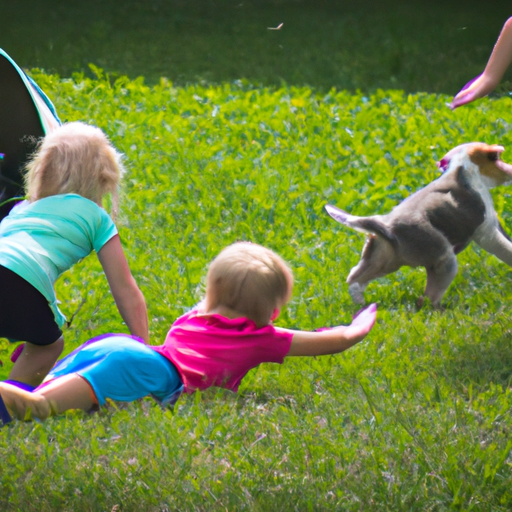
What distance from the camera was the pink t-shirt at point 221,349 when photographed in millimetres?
3576

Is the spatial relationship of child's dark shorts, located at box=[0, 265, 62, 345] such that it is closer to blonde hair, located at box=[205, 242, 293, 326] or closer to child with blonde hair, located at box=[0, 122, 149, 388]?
child with blonde hair, located at box=[0, 122, 149, 388]

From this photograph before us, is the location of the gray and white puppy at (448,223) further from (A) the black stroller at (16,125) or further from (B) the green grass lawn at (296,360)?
(A) the black stroller at (16,125)

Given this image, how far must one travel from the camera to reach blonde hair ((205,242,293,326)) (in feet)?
11.6

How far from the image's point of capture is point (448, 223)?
4695mm

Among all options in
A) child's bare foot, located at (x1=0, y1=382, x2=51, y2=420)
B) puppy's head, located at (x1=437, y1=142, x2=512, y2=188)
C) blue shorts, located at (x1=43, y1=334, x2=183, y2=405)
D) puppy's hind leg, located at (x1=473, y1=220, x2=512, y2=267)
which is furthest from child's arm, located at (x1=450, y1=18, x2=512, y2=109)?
child's bare foot, located at (x1=0, y1=382, x2=51, y2=420)

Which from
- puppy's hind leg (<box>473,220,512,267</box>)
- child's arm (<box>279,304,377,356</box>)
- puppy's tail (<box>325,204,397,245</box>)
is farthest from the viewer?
puppy's hind leg (<box>473,220,512,267</box>)

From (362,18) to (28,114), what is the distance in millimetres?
15035

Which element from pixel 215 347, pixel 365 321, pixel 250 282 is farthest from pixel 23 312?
pixel 365 321

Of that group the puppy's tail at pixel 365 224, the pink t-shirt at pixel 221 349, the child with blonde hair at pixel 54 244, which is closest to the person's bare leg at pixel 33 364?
the child with blonde hair at pixel 54 244

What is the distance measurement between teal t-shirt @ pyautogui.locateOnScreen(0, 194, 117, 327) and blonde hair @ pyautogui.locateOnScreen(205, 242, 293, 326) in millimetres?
633

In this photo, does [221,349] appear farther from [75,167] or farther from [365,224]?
[365,224]

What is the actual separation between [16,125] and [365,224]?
200 cm

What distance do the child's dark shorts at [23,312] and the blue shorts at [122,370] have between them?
0.25 metres

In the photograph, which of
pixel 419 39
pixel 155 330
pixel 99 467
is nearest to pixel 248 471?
pixel 99 467
